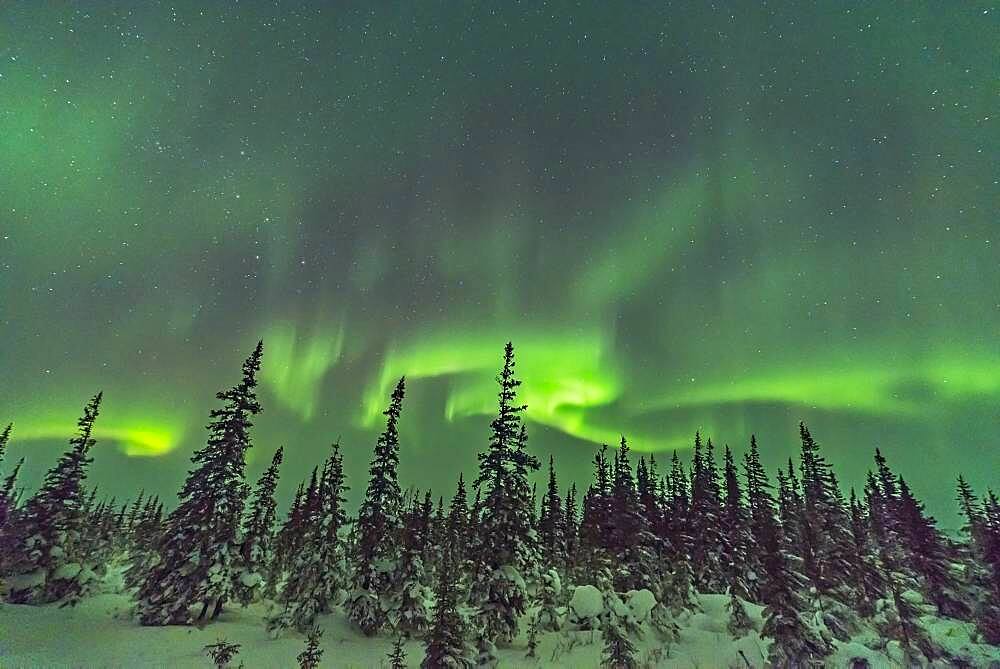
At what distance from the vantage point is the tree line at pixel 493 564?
84.9 feet

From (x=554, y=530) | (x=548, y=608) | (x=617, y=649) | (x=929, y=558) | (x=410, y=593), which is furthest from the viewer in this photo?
(x=554, y=530)

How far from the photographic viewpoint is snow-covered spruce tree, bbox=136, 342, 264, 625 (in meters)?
27.3

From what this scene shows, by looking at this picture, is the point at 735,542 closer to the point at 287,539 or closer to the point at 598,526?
the point at 598,526

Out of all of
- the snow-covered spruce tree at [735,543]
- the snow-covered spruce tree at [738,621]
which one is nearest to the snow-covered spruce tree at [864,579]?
the snow-covered spruce tree at [735,543]

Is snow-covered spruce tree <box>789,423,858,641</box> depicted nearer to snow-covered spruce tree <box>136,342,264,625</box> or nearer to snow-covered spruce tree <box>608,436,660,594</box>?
snow-covered spruce tree <box>608,436,660,594</box>

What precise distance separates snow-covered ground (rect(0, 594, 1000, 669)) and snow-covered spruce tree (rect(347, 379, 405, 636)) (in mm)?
1433

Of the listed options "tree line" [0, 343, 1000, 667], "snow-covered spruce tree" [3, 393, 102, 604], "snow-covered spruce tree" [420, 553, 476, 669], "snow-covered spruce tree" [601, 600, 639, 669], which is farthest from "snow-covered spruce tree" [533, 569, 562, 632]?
"snow-covered spruce tree" [3, 393, 102, 604]

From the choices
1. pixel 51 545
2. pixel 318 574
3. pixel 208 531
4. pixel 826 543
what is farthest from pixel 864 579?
pixel 51 545

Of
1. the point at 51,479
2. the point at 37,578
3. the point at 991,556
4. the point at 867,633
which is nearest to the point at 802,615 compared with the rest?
the point at 867,633

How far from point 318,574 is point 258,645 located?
17.0 feet

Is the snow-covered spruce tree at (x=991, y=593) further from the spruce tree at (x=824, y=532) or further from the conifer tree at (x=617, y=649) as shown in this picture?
the conifer tree at (x=617, y=649)

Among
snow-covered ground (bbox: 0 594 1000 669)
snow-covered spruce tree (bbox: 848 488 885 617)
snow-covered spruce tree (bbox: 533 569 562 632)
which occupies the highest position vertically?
snow-covered spruce tree (bbox: 848 488 885 617)

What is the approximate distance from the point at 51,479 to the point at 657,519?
149ft

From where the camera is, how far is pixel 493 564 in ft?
90.2
